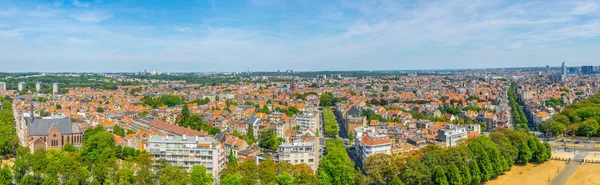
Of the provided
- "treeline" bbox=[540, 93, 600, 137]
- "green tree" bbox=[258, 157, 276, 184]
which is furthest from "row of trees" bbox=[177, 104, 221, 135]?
"treeline" bbox=[540, 93, 600, 137]

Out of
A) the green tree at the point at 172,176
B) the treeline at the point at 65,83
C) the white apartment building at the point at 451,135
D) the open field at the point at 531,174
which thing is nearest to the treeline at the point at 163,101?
the treeline at the point at 65,83

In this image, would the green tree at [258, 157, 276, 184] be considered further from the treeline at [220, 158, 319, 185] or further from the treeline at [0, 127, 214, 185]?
the treeline at [0, 127, 214, 185]

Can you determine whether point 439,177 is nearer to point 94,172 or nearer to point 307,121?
point 94,172

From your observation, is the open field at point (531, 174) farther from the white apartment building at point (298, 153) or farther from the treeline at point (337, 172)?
the white apartment building at point (298, 153)

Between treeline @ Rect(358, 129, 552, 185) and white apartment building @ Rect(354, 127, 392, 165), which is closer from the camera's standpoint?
treeline @ Rect(358, 129, 552, 185)

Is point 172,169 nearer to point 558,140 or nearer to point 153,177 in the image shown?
point 153,177

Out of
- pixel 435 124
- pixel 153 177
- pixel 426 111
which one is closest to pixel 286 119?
pixel 435 124
